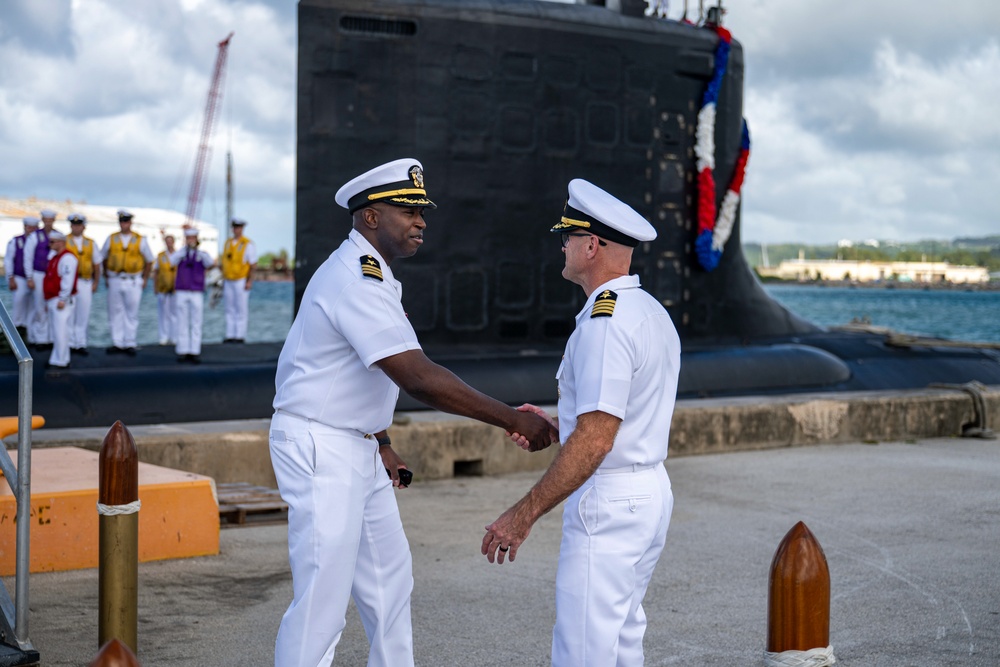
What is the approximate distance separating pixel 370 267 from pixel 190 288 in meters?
11.9

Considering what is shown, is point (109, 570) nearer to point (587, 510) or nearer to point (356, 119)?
point (587, 510)

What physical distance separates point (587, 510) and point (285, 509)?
446 cm

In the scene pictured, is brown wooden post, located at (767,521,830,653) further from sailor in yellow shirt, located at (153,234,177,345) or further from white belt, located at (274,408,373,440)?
sailor in yellow shirt, located at (153,234,177,345)

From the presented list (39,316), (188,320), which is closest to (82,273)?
(39,316)

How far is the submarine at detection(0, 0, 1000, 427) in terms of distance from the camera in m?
9.62

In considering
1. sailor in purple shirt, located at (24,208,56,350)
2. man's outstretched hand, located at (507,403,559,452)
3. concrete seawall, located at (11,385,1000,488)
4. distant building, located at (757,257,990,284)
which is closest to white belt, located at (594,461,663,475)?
man's outstretched hand, located at (507,403,559,452)

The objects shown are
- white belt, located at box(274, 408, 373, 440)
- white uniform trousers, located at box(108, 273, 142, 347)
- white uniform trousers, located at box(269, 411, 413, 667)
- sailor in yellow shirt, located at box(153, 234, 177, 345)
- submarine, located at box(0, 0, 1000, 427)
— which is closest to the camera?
white uniform trousers, located at box(269, 411, 413, 667)

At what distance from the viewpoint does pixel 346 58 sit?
9.52 metres

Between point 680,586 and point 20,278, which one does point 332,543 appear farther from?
point 20,278

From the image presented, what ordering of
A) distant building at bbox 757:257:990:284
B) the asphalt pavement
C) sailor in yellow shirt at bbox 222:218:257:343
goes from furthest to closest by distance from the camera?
distant building at bbox 757:257:990:284
sailor in yellow shirt at bbox 222:218:257:343
the asphalt pavement

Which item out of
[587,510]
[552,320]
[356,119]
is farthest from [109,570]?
[552,320]

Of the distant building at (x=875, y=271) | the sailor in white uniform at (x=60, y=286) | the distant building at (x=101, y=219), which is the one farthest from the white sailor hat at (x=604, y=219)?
the distant building at (x=875, y=271)

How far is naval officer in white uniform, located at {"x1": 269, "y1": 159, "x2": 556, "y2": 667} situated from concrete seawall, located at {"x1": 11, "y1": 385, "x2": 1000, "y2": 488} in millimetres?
4343

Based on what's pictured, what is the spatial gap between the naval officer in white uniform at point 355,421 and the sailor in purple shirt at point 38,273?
1080cm
